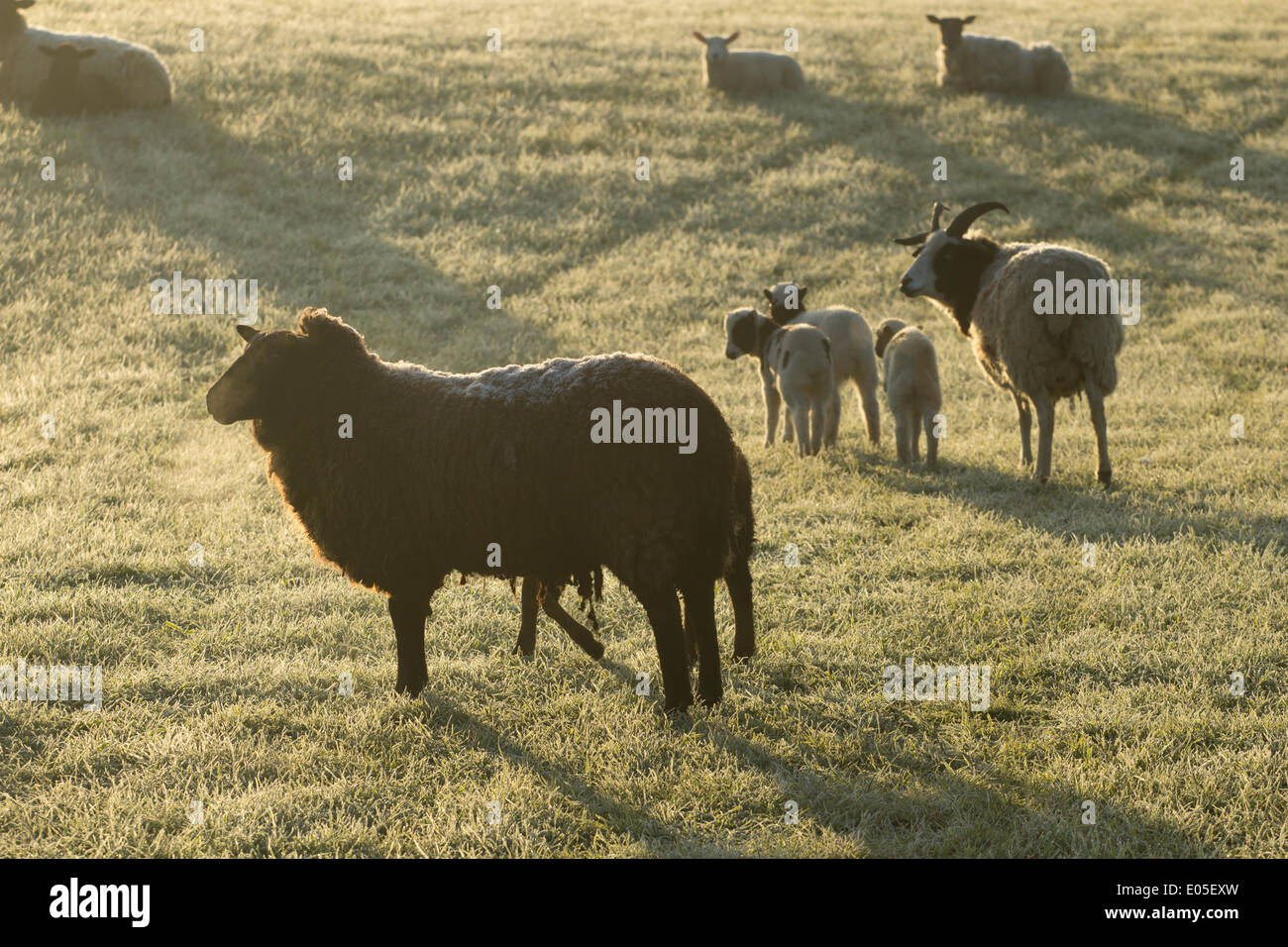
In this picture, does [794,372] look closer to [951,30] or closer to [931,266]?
[931,266]

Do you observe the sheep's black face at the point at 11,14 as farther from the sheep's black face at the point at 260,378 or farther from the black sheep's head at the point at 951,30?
the black sheep's head at the point at 951,30

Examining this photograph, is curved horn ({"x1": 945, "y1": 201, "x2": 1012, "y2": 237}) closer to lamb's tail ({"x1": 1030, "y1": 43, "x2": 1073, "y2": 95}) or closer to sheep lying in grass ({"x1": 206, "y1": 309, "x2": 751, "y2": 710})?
sheep lying in grass ({"x1": 206, "y1": 309, "x2": 751, "y2": 710})

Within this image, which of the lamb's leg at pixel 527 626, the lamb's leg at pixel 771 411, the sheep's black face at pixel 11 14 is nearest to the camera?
the lamb's leg at pixel 527 626

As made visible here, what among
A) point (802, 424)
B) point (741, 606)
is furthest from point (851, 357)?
point (741, 606)

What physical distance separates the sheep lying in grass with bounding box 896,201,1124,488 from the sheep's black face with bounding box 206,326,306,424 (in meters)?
6.12

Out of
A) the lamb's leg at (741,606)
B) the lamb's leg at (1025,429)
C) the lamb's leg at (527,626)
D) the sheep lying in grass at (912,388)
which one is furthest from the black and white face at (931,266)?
the lamb's leg at (527,626)

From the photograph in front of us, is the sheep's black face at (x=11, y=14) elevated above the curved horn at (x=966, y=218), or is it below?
above

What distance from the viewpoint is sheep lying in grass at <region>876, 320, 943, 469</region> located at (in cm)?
997

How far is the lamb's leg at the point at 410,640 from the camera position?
19.5 feet

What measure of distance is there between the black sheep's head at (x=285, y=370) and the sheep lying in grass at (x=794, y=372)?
16.8 feet

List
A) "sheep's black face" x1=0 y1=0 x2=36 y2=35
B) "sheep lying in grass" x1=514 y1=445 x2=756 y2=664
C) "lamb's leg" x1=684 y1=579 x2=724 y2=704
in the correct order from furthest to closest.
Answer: "sheep's black face" x1=0 y1=0 x2=36 y2=35
"sheep lying in grass" x1=514 y1=445 x2=756 y2=664
"lamb's leg" x1=684 y1=579 x2=724 y2=704

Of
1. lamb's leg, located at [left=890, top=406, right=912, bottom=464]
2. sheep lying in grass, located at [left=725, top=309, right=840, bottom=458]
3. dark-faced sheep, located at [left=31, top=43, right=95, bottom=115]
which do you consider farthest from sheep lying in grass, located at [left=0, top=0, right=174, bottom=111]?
lamb's leg, located at [left=890, top=406, right=912, bottom=464]

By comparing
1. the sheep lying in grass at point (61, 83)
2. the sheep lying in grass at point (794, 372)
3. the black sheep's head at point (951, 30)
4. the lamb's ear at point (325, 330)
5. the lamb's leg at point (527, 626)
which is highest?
the black sheep's head at point (951, 30)
